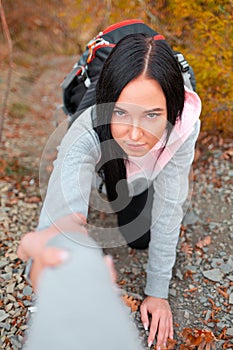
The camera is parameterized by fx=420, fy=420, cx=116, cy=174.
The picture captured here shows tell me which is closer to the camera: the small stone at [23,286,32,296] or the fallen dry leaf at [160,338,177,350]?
the fallen dry leaf at [160,338,177,350]

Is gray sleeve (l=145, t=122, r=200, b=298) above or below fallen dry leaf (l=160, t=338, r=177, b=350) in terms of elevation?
above

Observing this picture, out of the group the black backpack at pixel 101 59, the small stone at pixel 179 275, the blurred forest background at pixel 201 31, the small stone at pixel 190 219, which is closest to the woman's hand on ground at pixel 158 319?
the small stone at pixel 179 275

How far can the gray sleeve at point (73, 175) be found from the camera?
1.48m

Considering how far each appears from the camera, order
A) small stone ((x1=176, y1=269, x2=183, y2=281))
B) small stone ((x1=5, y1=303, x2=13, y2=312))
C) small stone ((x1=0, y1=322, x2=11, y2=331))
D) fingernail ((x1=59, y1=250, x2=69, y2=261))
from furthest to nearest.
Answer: small stone ((x1=176, y1=269, x2=183, y2=281)) < small stone ((x1=5, y1=303, x2=13, y2=312)) < small stone ((x1=0, y1=322, x2=11, y2=331)) < fingernail ((x1=59, y1=250, x2=69, y2=261))

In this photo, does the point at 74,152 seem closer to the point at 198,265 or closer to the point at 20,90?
the point at 198,265

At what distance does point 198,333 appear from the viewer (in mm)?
1800

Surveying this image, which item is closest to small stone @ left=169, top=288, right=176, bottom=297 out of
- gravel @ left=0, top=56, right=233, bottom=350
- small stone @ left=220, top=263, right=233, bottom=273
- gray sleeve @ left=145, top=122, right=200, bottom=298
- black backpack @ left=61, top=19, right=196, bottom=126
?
gravel @ left=0, top=56, right=233, bottom=350

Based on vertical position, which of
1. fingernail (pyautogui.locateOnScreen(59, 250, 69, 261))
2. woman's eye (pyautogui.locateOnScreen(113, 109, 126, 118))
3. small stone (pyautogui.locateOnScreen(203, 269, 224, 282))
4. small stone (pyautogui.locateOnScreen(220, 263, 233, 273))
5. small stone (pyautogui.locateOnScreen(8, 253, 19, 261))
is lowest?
small stone (pyautogui.locateOnScreen(8, 253, 19, 261))

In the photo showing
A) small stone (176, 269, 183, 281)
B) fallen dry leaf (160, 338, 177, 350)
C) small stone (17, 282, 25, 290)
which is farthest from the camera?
small stone (176, 269, 183, 281)

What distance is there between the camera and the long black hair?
150 centimetres

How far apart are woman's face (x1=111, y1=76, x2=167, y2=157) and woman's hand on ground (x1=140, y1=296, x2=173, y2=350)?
727 mm

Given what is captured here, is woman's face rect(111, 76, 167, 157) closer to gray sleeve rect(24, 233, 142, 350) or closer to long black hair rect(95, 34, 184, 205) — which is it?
long black hair rect(95, 34, 184, 205)

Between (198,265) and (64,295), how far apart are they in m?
1.68

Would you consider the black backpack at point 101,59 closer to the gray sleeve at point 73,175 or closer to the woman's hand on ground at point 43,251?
the gray sleeve at point 73,175
